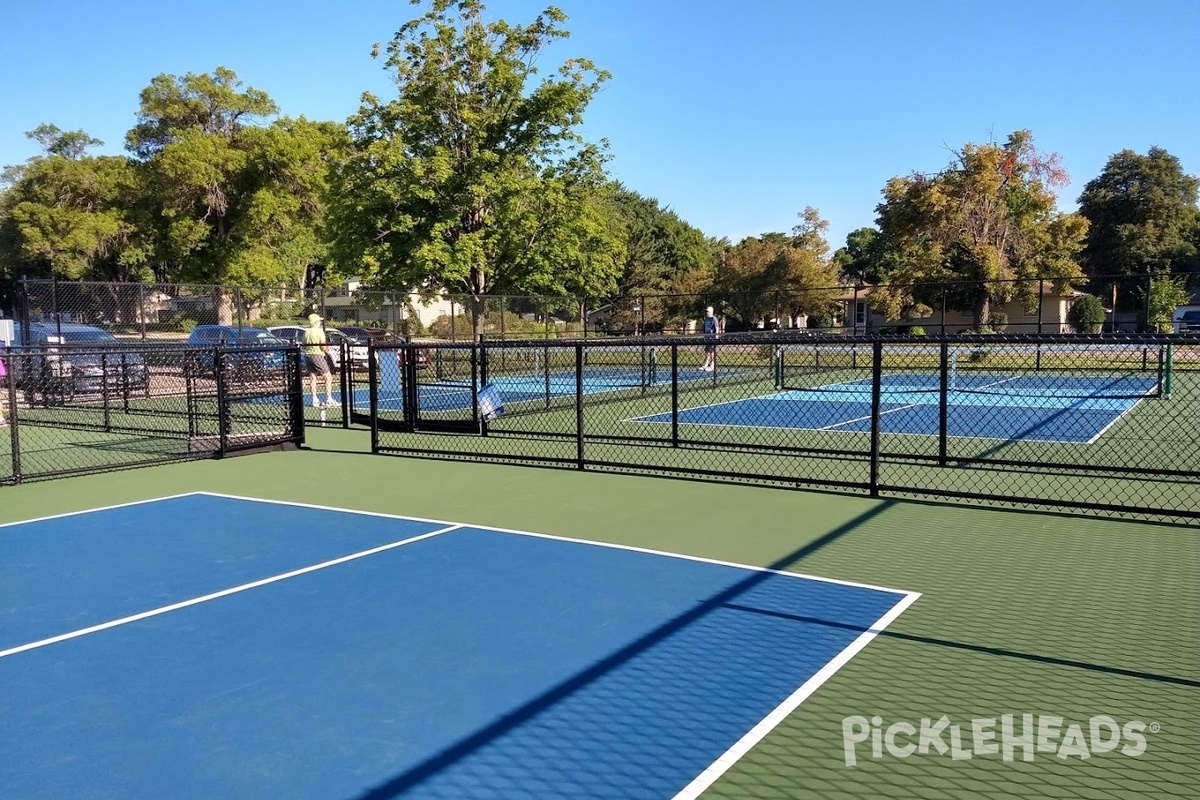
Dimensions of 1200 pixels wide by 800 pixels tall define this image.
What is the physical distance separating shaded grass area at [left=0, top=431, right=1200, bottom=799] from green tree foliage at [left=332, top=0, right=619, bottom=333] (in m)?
15.0

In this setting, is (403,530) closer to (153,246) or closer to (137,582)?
(137,582)

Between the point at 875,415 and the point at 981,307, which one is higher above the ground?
the point at 981,307

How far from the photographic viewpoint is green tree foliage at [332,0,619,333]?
24797mm

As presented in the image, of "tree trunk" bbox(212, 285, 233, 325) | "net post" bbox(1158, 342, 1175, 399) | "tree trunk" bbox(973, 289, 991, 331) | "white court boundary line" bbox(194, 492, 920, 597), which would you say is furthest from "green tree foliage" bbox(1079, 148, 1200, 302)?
"white court boundary line" bbox(194, 492, 920, 597)

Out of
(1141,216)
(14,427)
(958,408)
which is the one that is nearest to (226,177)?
(14,427)

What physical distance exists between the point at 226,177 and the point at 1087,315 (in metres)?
35.8

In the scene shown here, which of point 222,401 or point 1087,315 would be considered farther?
point 1087,315

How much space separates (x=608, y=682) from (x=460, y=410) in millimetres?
11086

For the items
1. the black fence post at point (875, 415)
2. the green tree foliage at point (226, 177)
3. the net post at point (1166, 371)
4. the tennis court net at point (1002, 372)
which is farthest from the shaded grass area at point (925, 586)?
the green tree foliage at point (226, 177)

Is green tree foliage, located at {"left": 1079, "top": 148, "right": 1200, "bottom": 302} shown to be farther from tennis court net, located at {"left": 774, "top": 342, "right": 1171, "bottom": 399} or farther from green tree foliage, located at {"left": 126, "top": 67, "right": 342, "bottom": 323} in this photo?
green tree foliage, located at {"left": 126, "top": 67, "right": 342, "bottom": 323}

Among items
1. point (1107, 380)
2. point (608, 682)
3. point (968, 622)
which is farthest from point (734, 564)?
point (1107, 380)

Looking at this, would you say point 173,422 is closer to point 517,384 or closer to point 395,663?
point 517,384

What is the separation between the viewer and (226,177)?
116 feet

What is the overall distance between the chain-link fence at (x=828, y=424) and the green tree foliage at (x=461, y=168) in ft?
18.1
